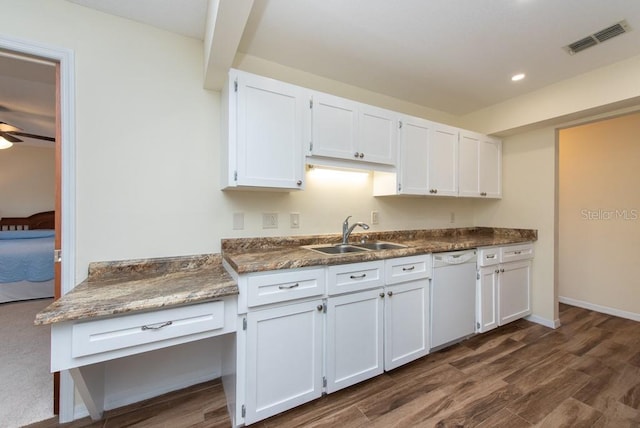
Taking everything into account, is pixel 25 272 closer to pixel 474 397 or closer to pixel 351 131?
pixel 351 131

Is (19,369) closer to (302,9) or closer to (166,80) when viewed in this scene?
(166,80)

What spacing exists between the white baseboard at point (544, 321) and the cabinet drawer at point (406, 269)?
5.99ft

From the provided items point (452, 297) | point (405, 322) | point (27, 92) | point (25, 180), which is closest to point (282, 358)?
point (405, 322)

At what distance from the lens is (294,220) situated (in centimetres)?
227

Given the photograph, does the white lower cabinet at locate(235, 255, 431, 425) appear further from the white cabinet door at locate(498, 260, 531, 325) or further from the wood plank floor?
the white cabinet door at locate(498, 260, 531, 325)

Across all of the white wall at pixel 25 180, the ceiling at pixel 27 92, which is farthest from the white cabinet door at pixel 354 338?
the white wall at pixel 25 180

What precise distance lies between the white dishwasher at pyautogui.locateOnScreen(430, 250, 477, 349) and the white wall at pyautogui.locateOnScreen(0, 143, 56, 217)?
283 inches

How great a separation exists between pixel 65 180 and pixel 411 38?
7.88 feet

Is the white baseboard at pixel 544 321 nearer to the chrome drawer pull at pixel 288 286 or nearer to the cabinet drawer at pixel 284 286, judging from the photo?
the cabinet drawer at pixel 284 286

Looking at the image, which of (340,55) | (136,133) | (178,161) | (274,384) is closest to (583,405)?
(274,384)

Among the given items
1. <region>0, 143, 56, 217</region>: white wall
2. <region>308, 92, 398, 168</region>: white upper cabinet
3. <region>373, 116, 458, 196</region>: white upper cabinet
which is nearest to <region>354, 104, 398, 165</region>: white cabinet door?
<region>308, 92, 398, 168</region>: white upper cabinet

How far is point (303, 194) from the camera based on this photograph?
2.32 m

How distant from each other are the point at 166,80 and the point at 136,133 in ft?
1.38

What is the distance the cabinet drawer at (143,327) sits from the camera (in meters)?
1.12
